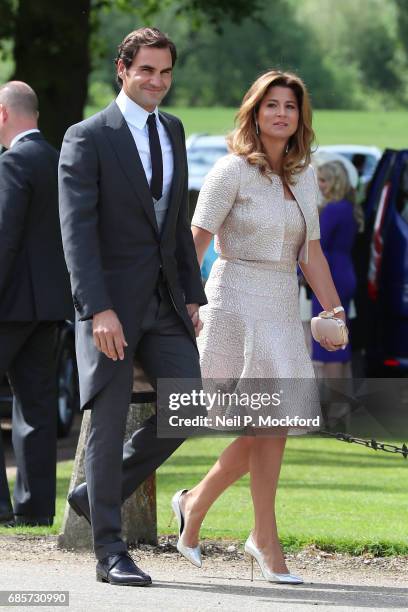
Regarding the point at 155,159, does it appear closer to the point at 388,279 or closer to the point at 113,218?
the point at 113,218

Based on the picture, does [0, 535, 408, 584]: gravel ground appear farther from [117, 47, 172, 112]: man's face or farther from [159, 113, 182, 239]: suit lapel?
[117, 47, 172, 112]: man's face

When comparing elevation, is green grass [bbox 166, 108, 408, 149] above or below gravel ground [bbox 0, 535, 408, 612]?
above

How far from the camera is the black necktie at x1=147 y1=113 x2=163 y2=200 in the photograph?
19.6 ft

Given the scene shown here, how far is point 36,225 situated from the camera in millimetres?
7387

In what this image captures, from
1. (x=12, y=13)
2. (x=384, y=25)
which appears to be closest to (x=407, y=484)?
(x=12, y=13)

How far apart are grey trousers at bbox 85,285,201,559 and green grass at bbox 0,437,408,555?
1233mm

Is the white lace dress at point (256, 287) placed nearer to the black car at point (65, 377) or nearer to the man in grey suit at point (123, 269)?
the man in grey suit at point (123, 269)

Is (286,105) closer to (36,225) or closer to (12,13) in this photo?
(36,225)

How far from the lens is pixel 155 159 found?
6.00 metres

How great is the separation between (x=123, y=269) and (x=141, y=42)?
0.82m

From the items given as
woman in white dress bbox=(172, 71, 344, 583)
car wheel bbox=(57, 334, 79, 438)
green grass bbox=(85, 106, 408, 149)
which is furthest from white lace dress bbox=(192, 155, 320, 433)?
green grass bbox=(85, 106, 408, 149)

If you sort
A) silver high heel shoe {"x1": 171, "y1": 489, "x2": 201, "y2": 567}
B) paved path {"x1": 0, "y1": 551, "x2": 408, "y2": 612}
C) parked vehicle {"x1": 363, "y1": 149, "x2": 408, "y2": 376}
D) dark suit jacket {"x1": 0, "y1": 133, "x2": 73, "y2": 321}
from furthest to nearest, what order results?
parked vehicle {"x1": 363, "y1": 149, "x2": 408, "y2": 376}
dark suit jacket {"x1": 0, "y1": 133, "x2": 73, "y2": 321}
silver high heel shoe {"x1": 171, "y1": 489, "x2": 201, "y2": 567}
paved path {"x1": 0, "y1": 551, "x2": 408, "y2": 612}

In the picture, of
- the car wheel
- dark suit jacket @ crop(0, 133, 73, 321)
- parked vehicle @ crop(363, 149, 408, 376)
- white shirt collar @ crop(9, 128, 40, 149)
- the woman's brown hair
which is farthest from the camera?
parked vehicle @ crop(363, 149, 408, 376)

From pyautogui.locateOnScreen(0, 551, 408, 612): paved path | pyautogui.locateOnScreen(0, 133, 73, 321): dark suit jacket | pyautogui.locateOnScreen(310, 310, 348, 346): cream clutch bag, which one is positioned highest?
pyautogui.locateOnScreen(0, 133, 73, 321): dark suit jacket
